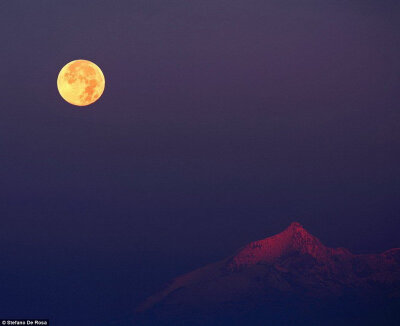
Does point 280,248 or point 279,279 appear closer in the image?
point 279,279

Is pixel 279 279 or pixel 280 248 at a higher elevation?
pixel 280 248

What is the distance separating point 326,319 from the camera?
76938 millimetres

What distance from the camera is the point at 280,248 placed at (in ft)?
323

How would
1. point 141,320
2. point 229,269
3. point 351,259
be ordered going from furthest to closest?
1. point 351,259
2. point 229,269
3. point 141,320

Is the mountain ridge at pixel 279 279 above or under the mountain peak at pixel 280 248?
under

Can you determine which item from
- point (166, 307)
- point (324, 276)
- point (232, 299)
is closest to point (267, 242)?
point (324, 276)

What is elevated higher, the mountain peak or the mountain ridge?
the mountain peak

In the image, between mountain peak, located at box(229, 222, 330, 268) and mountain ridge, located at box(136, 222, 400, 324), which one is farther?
mountain peak, located at box(229, 222, 330, 268)

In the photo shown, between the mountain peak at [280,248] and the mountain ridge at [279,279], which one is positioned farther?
the mountain peak at [280,248]

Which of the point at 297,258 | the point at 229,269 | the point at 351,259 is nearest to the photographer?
the point at 229,269

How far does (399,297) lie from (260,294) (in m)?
20.2

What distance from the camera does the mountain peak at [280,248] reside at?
92062mm

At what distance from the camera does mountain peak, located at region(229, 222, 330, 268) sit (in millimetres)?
92062

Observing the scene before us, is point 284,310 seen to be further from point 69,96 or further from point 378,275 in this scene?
point 69,96
